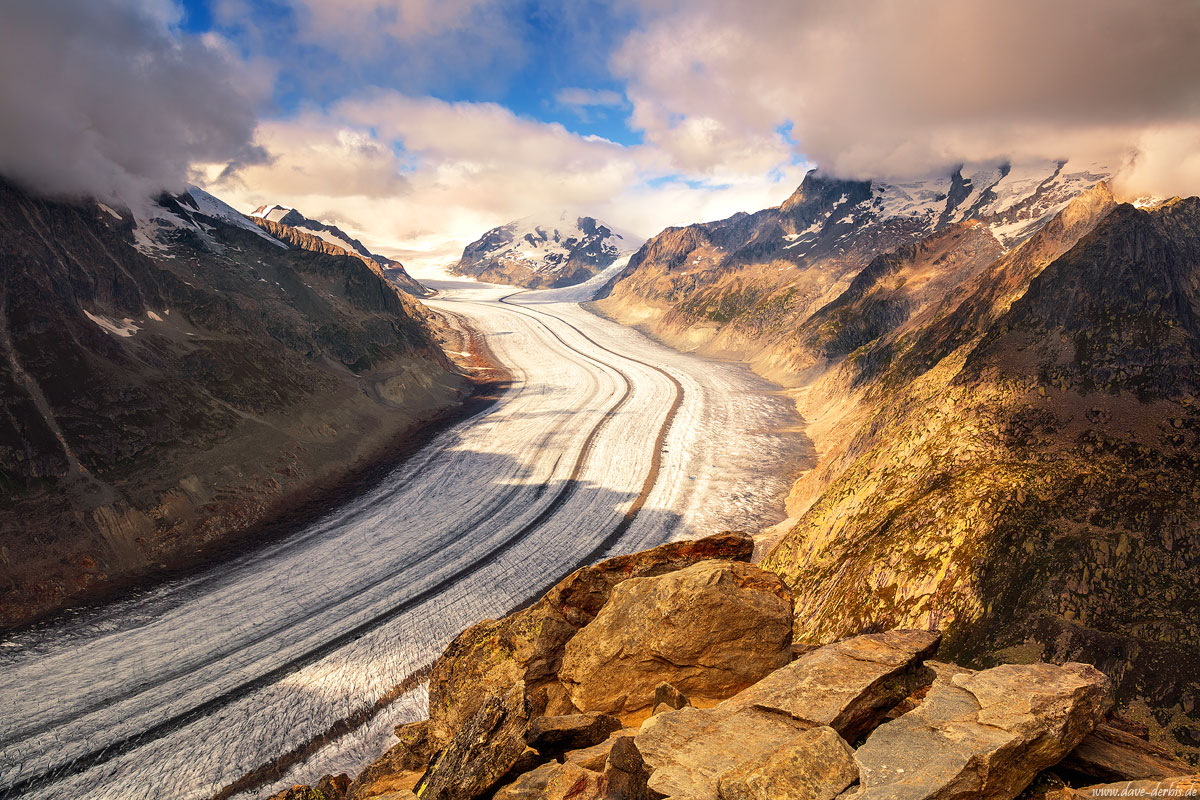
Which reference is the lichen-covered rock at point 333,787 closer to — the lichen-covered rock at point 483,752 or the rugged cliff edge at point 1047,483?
the lichen-covered rock at point 483,752

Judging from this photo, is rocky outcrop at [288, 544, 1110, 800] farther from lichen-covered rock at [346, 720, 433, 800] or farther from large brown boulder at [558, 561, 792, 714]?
lichen-covered rock at [346, 720, 433, 800]

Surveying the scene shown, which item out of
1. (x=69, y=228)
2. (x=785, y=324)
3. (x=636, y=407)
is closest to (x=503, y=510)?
(x=636, y=407)

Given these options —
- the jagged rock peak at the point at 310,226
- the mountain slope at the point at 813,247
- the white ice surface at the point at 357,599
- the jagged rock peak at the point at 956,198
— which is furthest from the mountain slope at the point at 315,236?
the jagged rock peak at the point at 956,198

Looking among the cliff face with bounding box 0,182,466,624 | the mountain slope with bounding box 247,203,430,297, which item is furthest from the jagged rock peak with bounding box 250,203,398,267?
the cliff face with bounding box 0,182,466,624

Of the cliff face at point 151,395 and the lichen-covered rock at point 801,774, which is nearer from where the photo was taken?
the lichen-covered rock at point 801,774

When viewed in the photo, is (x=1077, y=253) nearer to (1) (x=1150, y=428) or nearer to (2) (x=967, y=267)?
(1) (x=1150, y=428)
